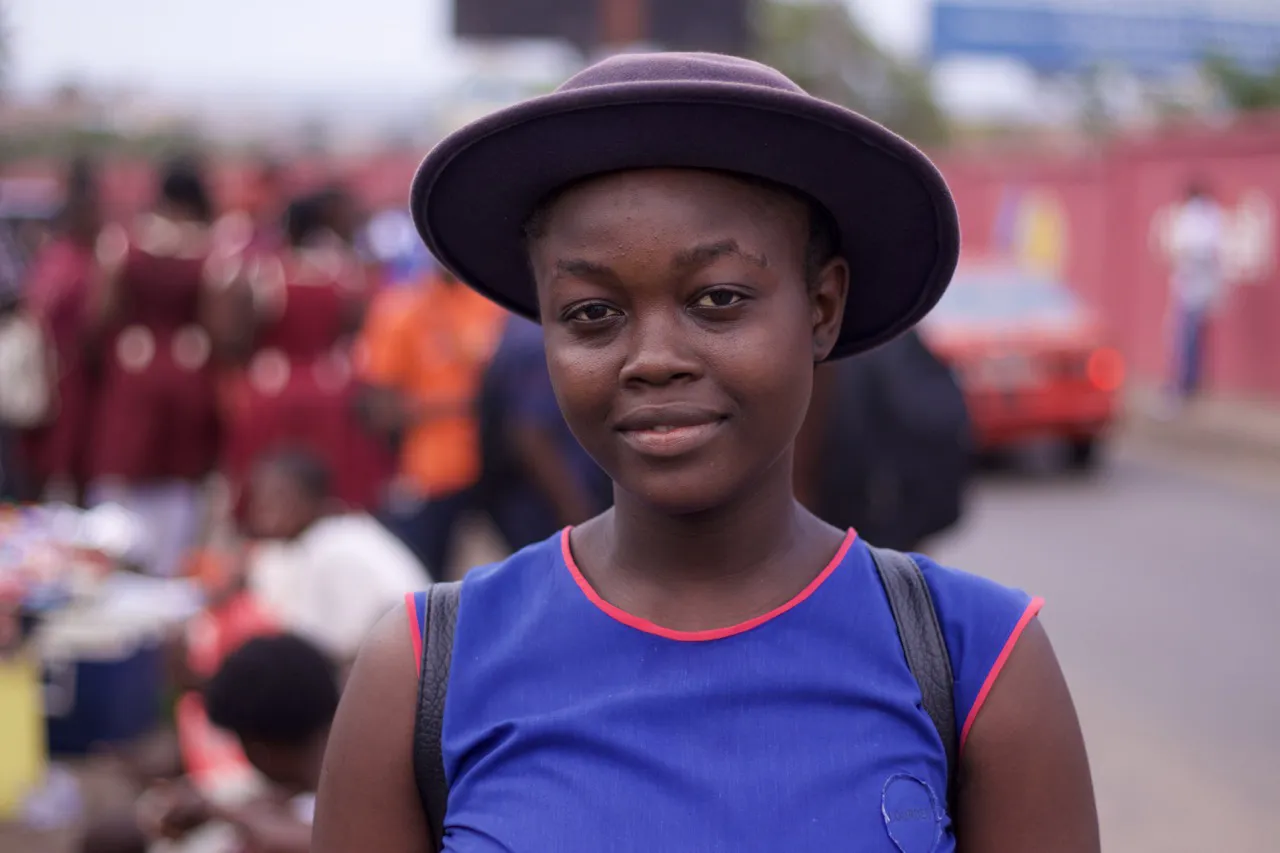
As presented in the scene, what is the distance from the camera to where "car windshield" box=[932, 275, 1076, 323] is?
464 inches

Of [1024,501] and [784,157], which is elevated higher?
[784,157]

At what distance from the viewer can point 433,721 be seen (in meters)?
1.63

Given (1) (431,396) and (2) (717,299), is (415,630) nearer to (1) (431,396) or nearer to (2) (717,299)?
(2) (717,299)

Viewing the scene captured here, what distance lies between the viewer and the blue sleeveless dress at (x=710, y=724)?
1.52m

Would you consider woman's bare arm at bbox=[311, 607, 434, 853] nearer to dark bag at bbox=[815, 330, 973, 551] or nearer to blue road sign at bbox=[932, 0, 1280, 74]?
dark bag at bbox=[815, 330, 973, 551]

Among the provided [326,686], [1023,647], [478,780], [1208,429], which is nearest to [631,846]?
[478,780]

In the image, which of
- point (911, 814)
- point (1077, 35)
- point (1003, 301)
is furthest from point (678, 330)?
point (1077, 35)

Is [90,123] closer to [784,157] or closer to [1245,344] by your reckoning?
[1245,344]

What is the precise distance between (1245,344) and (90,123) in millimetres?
42578

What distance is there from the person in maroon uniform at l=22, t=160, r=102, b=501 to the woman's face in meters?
6.31

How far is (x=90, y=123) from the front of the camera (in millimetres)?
49781

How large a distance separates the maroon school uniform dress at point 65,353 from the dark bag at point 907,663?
6.21 m

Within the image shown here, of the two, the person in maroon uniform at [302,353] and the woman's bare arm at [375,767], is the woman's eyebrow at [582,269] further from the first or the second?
the person in maroon uniform at [302,353]

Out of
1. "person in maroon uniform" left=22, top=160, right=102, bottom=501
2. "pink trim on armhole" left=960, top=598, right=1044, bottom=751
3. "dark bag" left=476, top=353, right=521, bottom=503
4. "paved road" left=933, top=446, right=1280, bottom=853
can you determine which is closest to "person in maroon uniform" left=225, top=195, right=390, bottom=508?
"person in maroon uniform" left=22, top=160, right=102, bottom=501
